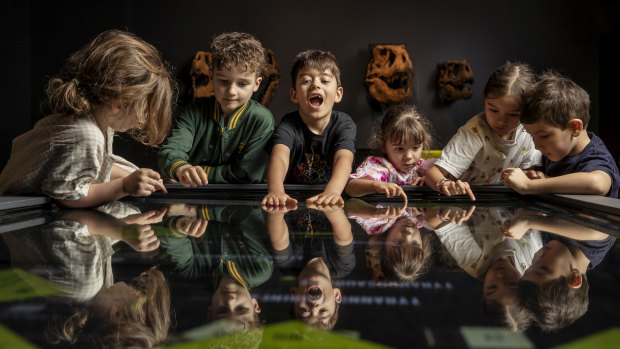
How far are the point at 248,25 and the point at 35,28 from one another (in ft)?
6.87

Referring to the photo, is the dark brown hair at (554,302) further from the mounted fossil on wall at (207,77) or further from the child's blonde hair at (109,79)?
the mounted fossil on wall at (207,77)

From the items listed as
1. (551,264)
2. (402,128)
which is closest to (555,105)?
(402,128)

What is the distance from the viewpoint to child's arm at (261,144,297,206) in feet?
4.77

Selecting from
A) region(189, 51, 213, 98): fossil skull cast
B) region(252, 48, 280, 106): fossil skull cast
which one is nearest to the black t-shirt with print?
region(252, 48, 280, 106): fossil skull cast

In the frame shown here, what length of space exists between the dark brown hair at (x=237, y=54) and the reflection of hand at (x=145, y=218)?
0.99 m

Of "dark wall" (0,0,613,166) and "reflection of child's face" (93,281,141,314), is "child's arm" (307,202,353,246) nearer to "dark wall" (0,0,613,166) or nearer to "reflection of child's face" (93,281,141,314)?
"reflection of child's face" (93,281,141,314)

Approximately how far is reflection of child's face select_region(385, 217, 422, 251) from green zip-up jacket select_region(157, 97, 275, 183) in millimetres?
1186

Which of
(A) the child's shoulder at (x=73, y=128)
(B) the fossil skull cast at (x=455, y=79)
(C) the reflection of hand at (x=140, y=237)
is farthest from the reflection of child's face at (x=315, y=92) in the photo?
(B) the fossil skull cast at (x=455, y=79)

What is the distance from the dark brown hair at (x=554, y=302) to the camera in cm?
43

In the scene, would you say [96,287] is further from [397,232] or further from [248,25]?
[248,25]

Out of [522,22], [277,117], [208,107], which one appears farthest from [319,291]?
[522,22]

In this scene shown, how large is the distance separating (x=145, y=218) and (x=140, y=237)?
0.29 meters

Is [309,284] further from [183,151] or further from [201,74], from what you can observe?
[201,74]

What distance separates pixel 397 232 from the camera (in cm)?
90
